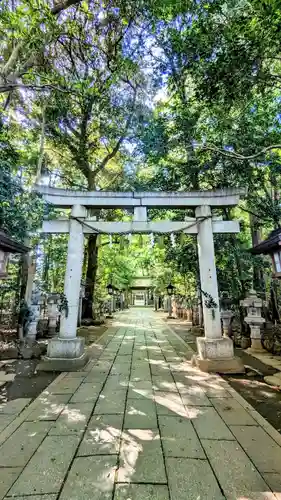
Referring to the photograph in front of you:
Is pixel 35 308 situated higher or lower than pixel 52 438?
higher

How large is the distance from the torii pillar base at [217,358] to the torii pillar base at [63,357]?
2518mm

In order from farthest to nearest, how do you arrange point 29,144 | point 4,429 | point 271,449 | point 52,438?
point 29,144 < point 4,429 < point 52,438 < point 271,449

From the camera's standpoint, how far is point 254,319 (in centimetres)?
651

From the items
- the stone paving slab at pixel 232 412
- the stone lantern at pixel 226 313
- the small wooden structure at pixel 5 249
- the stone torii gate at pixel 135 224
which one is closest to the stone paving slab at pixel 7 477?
the stone paving slab at pixel 232 412

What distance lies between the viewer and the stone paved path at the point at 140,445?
1740 mm

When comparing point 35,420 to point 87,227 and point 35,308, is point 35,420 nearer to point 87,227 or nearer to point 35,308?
point 87,227

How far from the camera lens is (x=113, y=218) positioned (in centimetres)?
1235

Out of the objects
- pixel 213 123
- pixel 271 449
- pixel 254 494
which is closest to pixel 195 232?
pixel 213 123

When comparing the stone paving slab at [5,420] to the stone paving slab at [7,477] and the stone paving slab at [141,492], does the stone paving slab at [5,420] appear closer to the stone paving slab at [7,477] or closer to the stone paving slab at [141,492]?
the stone paving slab at [7,477]

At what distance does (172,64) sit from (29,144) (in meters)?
6.26

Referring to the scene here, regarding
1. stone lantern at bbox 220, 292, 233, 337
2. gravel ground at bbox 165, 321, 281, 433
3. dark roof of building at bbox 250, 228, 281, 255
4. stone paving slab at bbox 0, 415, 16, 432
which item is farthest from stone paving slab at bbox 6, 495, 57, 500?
stone lantern at bbox 220, 292, 233, 337

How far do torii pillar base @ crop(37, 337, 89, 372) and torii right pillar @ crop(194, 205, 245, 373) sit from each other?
2.51m

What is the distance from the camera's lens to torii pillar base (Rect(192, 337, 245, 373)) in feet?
15.1

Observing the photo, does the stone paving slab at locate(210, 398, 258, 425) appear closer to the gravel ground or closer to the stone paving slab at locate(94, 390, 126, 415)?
the gravel ground
